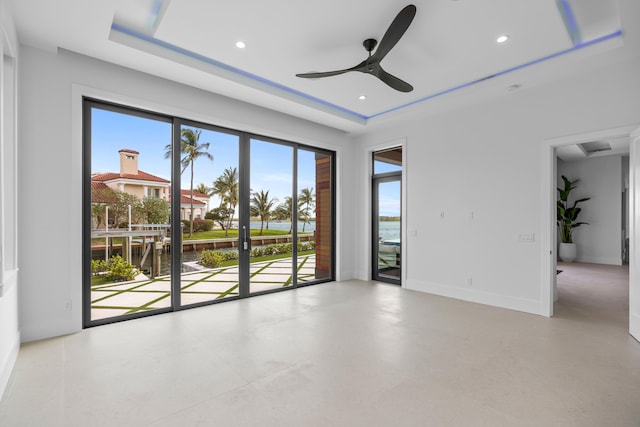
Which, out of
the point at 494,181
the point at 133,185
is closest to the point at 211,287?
the point at 133,185

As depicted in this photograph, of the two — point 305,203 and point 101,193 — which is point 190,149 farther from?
point 305,203

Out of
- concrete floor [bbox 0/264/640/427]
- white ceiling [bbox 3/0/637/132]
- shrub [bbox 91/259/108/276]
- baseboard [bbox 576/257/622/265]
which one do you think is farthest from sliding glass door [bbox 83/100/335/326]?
baseboard [bbox 576/257/622/265]

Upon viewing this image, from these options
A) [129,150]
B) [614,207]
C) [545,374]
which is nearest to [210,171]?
[129,150]

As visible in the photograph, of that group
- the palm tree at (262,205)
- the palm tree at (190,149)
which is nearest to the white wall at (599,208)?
the palm tree at (262,205)

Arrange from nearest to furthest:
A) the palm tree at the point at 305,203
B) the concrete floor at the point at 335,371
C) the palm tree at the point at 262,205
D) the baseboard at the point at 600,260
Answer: the concrete floor at the point at 335,371, the palm tree at the point at 262,205, the palm tree at the point at 305,203, the baseboard at the point at 600,260

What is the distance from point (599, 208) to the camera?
853 cm

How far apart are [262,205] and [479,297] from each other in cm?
363

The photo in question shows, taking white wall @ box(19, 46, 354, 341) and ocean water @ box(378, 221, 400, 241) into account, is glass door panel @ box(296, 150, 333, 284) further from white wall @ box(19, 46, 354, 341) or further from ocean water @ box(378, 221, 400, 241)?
white wall @ box(19, 46, 354, 341)

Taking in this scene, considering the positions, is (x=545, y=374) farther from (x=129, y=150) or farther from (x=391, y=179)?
(x=129, y=150)

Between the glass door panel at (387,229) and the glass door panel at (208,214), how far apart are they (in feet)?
9.35

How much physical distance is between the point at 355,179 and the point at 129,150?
4.09 metres

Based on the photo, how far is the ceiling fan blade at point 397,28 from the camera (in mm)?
2319

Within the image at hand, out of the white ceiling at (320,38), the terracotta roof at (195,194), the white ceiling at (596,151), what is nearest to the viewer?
the white ceiling at (320,38)

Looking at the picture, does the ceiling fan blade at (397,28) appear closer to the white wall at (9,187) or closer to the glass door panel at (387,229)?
the white wall at (9,187)
